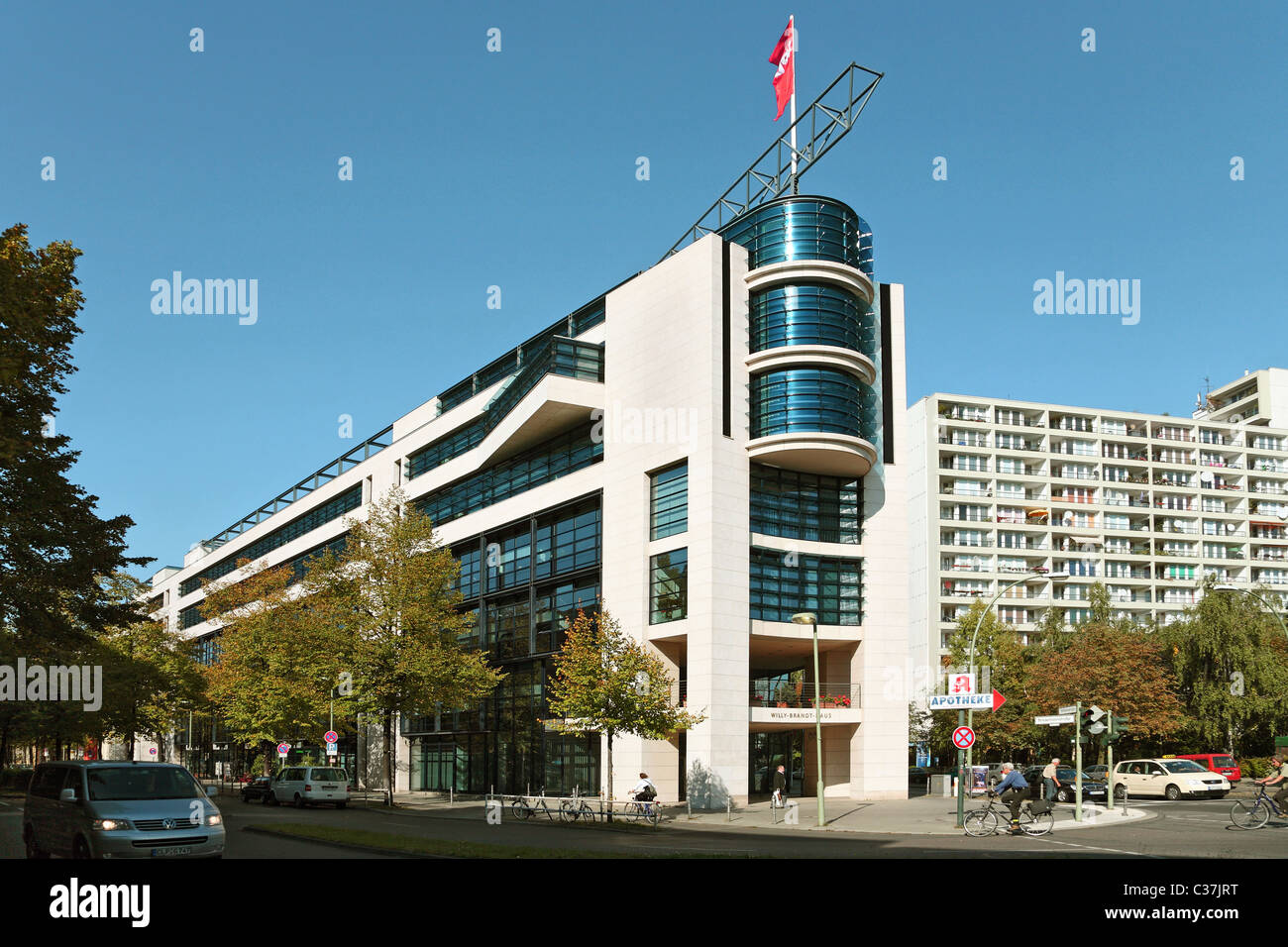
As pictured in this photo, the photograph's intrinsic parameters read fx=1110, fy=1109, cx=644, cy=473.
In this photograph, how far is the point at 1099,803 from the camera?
1603 inches

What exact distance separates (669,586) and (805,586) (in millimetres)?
6004

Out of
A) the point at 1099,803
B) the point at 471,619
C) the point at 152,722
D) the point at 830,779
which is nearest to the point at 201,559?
the point at 152,722

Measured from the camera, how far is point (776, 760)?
50.5 metres

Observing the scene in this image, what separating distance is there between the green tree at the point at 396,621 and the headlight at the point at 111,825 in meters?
26.6

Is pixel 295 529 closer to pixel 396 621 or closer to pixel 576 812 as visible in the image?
pixel 396 621

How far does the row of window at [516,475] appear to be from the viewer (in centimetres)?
5288

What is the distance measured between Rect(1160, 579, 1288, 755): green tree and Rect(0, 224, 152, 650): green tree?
5191cm

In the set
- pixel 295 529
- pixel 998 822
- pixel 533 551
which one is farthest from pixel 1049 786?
pixel 295 529

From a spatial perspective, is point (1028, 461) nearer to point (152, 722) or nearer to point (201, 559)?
point (152, 722)

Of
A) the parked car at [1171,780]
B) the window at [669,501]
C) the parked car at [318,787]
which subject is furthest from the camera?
the window at [669,501]

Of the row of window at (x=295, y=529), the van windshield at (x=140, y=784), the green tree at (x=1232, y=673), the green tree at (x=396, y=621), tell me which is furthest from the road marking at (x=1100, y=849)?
the row of window at (x=295, y=529)

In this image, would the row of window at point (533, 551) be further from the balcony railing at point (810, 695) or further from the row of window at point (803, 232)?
the row of window at point (803, 232)
